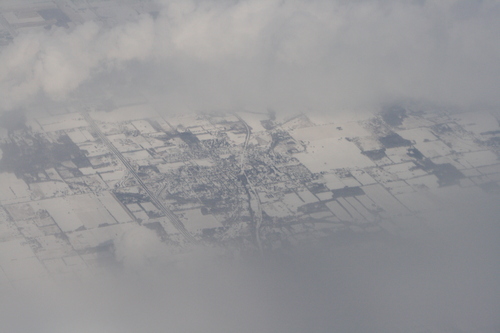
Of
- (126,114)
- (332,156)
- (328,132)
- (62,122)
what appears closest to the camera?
(332,156)

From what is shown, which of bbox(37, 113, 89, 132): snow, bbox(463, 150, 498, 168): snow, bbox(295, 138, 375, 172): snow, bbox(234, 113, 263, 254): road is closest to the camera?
bbox(234, 113, 263, 254): road

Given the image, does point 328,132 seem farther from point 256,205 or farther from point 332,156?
point 256,205

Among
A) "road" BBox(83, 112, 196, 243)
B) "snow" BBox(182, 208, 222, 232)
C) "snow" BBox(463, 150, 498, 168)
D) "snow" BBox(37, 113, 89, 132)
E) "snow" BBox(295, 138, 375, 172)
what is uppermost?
"snow" BBox(37, 113, 89, 132)

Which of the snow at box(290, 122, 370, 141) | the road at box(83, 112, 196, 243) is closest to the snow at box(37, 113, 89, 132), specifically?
the road at box(83, 112, 196, 243)

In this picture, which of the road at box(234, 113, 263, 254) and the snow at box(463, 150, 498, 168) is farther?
the snow at box(463, 150, 498, 168)

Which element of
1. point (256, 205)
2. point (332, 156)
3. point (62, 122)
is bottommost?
point (332, 156)

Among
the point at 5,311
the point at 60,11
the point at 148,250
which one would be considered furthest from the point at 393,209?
the point at 60,11

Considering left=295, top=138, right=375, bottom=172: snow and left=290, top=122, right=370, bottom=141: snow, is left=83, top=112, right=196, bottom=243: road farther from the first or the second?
left=290, top=122, right=370, bottom=141: snow

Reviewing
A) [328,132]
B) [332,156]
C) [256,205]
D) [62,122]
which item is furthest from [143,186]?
[328,132]
